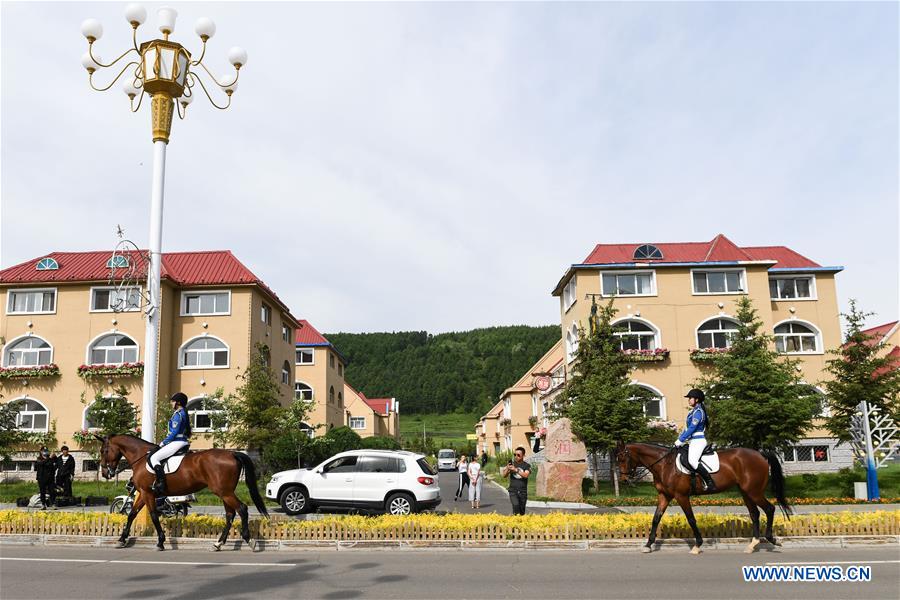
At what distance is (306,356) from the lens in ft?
177

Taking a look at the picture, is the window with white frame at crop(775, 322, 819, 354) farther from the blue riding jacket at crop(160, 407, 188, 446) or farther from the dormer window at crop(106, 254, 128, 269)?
the blue riding jacket at crop(160, 407, 188, 446)

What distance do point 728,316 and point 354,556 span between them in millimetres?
29095

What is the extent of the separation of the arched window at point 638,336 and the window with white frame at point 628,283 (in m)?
1.71

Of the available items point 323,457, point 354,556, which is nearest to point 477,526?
point 354,556

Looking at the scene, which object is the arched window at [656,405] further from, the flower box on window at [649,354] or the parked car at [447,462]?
the parked car at [447,462]

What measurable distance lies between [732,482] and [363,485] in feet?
32.2

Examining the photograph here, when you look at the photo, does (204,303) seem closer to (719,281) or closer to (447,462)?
(719,281)

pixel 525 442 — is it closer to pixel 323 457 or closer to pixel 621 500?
pixel 323 457

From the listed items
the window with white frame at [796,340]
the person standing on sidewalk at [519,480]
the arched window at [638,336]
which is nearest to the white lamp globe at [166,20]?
the person standing on sidewalk at [519,480]

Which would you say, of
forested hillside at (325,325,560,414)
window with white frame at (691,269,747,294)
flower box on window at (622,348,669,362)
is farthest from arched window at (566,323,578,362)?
forested hillside at (325,325,560,414)

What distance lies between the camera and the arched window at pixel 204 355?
3506 cm

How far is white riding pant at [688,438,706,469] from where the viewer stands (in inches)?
458

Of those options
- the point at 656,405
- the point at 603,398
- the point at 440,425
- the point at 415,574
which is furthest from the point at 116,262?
the point at 440,425

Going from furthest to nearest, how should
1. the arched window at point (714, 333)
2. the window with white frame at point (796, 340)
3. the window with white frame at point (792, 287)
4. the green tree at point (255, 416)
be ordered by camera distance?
the window with white frame at point (792, 287) → the window with white frame at point (796, 340) → the arched window at point (714, 333) → the green tree at point (255, 416)
